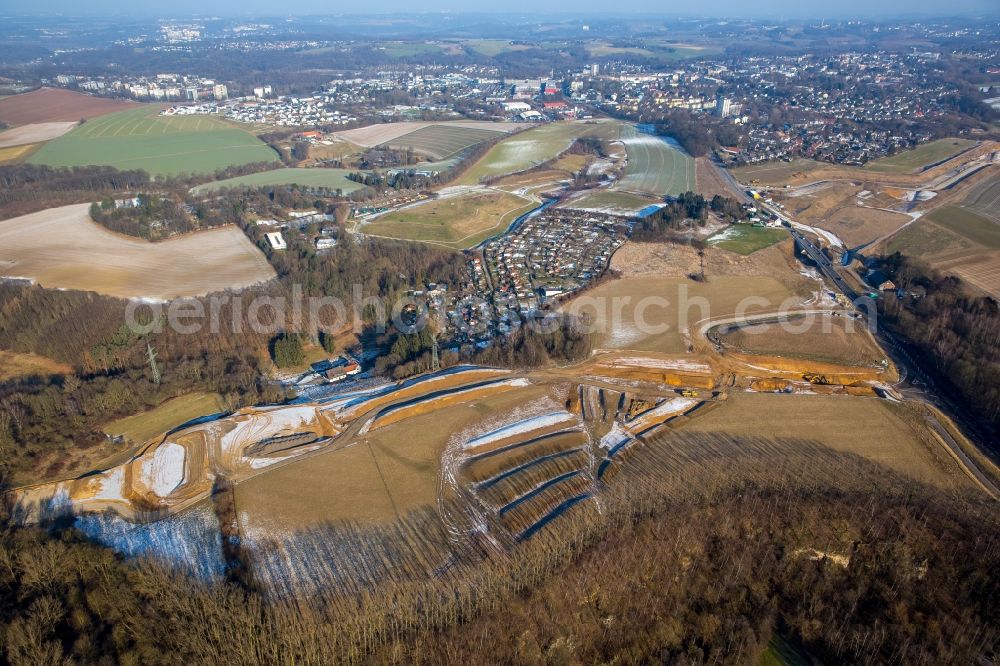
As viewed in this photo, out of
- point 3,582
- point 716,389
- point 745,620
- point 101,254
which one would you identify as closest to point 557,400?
point 716,389

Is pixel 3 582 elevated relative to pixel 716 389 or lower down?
elevated

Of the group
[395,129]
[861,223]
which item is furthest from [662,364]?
[395,129]

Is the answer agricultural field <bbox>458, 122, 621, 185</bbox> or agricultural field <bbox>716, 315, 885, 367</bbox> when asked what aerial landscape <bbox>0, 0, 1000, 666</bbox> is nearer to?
agricultural field <bbox>716, 315, 885, 367</bbox>

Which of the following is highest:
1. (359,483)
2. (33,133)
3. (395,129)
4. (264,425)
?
(33,133)

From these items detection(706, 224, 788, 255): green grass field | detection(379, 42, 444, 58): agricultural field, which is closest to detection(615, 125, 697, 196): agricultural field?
detection(706, 224, 788, 255): green grass field

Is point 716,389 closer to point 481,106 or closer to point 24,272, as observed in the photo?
point 24,272

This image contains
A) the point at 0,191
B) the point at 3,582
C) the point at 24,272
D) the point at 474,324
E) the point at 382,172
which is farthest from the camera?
the point at 382,172

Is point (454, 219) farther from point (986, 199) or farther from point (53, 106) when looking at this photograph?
point (53, 106)
